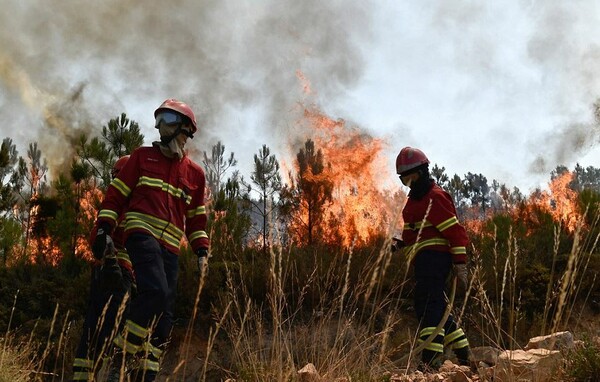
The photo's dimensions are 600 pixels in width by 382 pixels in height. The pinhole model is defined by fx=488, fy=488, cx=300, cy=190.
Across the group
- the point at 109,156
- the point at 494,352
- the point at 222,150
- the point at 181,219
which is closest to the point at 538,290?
the point at 494,352

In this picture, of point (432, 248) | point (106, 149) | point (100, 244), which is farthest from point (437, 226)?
point (106, 149)

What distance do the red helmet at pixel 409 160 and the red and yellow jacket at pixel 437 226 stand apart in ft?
0.84

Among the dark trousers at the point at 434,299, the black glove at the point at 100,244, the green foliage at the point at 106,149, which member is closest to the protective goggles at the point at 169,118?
the black glove at the point at 100,244

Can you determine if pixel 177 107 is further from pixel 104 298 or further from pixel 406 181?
pixel 406 181

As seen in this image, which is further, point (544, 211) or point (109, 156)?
point (544, 211)

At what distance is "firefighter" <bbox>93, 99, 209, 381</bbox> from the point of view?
3.03 m

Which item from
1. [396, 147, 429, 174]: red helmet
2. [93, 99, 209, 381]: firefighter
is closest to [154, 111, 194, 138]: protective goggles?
[93, 99, 209, 381]: firefighter

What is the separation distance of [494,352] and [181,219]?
2633mm

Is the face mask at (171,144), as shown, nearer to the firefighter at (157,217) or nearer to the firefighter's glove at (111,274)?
the firefighter at (157,217)

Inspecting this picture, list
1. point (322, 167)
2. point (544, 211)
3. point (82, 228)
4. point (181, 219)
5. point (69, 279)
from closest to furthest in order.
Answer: point (181, 219)
point (69, 279)
point (82, 228)
point (544, 211)
point (322, 167)

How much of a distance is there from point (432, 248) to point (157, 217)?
227 cm

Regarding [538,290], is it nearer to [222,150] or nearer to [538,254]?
[538,254]

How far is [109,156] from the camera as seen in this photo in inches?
433

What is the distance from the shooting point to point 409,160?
14.2 feet
